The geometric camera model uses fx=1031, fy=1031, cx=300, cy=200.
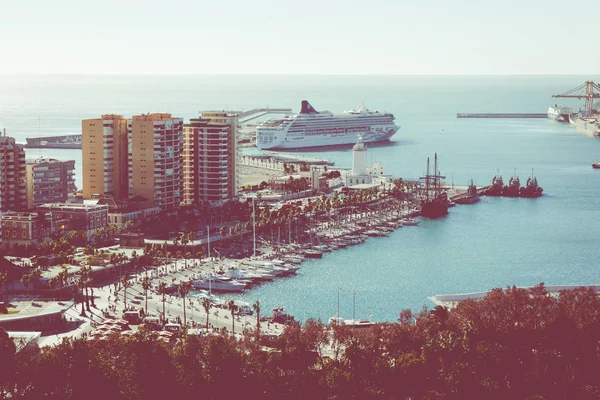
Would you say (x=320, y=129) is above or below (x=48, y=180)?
above

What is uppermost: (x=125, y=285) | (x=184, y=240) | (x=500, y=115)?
(x=500, y=115)

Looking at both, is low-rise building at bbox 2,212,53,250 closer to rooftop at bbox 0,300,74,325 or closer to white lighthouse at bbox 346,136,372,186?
rooftop at bbox 0,300,74,325

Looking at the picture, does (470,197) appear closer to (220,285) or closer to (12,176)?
(12,176)

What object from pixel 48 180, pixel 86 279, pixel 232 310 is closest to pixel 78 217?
pixel 48 180

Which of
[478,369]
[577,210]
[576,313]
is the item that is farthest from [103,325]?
[577,210]

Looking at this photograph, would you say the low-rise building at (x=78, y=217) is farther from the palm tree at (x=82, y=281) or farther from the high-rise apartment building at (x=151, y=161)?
the palm tree at (x=82, y=281)

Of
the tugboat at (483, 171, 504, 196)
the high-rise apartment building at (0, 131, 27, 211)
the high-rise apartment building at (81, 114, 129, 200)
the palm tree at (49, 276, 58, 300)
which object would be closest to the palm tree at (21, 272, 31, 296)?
the palm tree at (49, 276, 58, 300)
